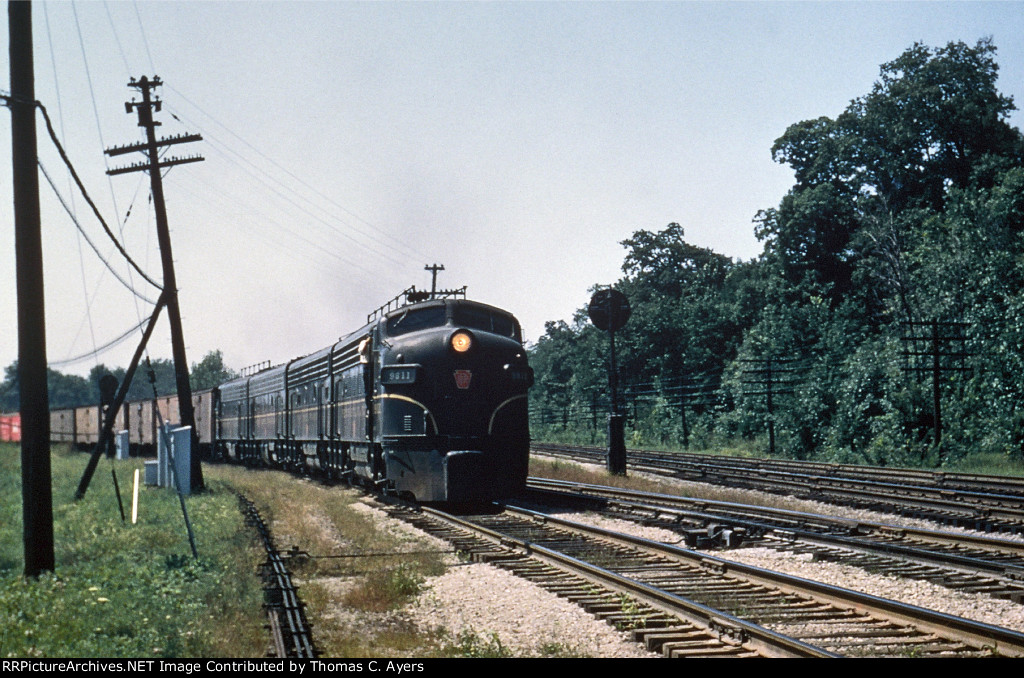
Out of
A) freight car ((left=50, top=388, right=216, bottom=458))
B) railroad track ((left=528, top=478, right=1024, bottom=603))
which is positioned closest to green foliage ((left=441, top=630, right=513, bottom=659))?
railroad track ((left=528, top=478, right=1024, bottom=603))

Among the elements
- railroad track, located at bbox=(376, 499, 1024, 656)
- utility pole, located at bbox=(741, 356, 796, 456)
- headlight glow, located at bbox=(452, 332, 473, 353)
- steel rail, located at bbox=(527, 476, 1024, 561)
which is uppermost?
headlight glow, located at bbox=(452, 332, 473, 353)

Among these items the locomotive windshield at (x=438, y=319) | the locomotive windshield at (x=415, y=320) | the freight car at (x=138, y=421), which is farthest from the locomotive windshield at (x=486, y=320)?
the freight car at (x=138, y=421)

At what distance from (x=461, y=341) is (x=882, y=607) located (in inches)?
372

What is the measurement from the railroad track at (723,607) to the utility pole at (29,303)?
4.97 metres

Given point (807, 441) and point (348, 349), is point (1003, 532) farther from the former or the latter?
point (807, 441)

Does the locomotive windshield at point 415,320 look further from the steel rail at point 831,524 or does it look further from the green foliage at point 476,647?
the green foliage at point 476,647

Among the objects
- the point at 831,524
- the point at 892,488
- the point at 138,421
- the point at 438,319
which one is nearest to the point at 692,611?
the point at 831,524

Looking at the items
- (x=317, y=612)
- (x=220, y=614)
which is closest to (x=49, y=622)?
(x=220, y=614)

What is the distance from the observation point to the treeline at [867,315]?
86.2 ft

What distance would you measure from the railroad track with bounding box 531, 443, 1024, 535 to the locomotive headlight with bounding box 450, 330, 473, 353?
6748 mm

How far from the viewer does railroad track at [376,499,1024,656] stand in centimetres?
625

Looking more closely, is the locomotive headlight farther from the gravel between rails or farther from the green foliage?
the green foliage

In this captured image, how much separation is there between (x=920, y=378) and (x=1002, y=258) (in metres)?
4.42

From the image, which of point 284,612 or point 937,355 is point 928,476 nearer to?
point 937,355
